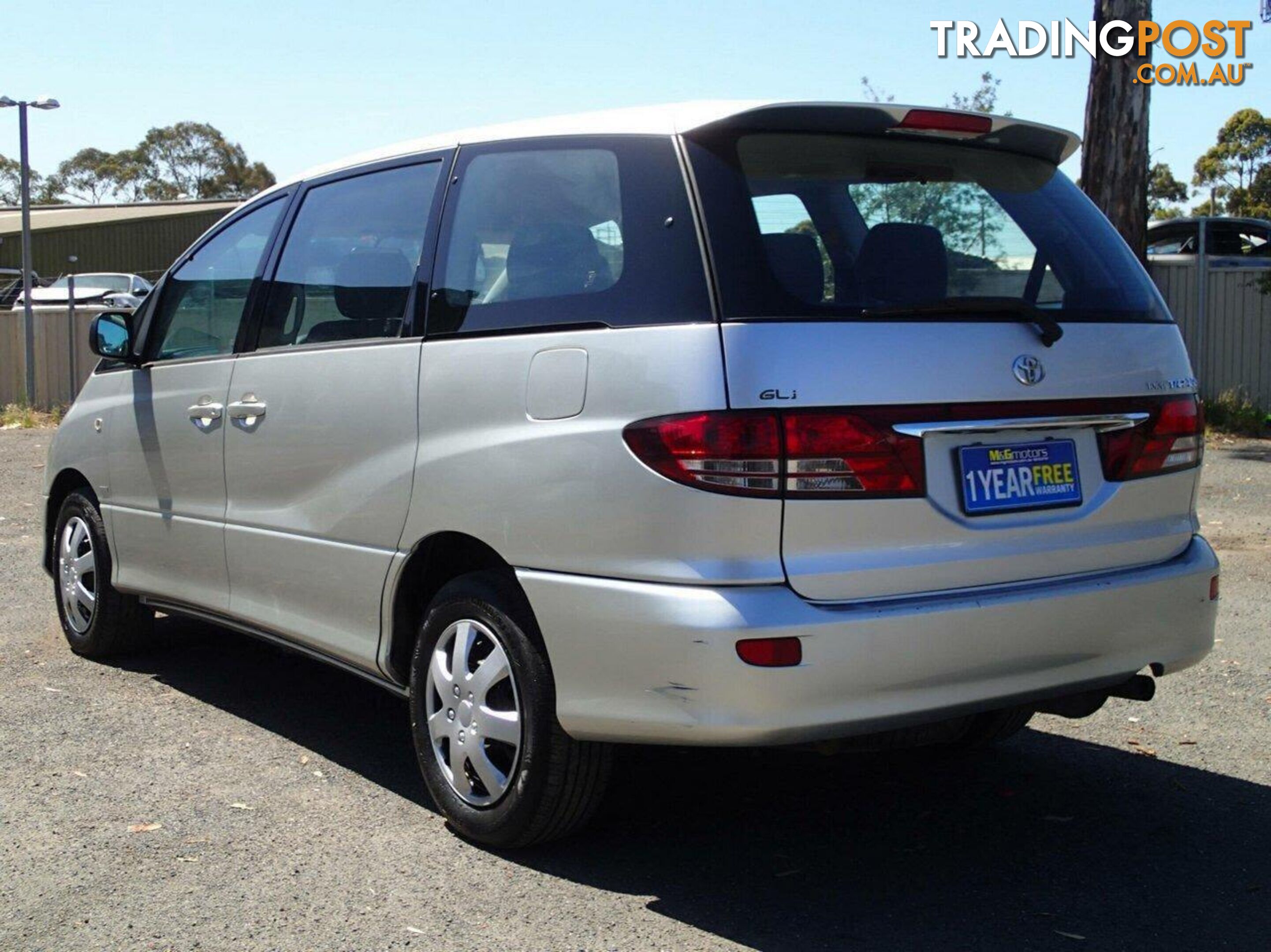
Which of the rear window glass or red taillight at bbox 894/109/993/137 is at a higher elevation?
red taillight at bbox 894/109/993/137

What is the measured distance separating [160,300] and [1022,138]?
3481 mm

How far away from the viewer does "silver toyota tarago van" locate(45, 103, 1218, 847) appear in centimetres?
340

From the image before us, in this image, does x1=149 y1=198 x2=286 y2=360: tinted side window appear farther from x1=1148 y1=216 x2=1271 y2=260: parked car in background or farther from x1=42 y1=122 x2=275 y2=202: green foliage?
x1=42 y1=122 x2=275 y2=202: green foliage

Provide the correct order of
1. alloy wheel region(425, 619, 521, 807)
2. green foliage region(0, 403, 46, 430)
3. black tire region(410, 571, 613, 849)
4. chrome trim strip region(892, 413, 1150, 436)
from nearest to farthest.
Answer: chrome trim strip region(892, 413, 1150, 436) < black tire region(410, 571, 613, 849) < alloy wheel region(425, 619, 521, 807) < green foliage region(0, 403, 46, 430)

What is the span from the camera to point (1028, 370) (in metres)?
3.71

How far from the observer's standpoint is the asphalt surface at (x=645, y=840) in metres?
3.57

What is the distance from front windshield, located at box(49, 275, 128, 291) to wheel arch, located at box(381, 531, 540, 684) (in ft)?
105

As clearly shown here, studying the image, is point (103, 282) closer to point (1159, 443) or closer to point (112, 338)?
point (112, 338)

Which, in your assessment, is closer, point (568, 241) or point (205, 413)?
point (568, 241)

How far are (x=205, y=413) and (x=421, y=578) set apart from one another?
1.40m

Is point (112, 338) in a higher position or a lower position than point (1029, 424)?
higher

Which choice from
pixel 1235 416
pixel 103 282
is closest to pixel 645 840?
pixel 1235 416

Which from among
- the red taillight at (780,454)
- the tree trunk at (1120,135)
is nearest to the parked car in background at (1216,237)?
the tree trunk at (1120,135)

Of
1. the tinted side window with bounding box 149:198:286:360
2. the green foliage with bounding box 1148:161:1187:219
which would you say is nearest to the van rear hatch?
the tinted side window with bounding box 149:198:286:360
